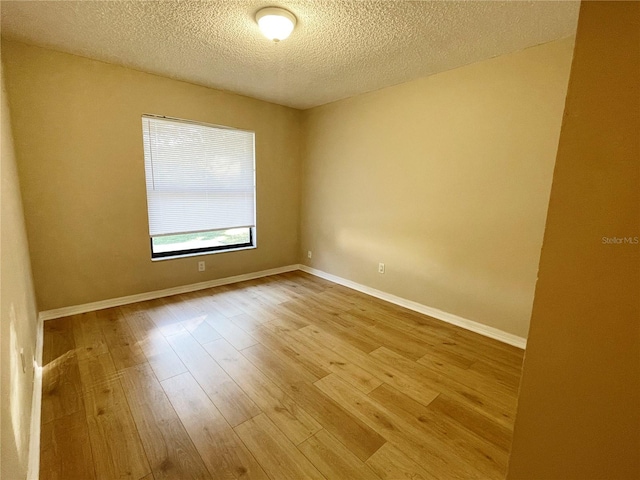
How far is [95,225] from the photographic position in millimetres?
2852

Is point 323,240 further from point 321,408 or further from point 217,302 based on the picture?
point 321,408

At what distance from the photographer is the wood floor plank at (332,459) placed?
131 cm

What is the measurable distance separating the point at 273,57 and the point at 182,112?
51.9 inches

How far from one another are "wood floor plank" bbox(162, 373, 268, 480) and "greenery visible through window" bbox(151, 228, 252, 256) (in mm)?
1916

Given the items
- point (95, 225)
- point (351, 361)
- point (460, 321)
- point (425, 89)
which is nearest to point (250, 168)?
point (95, 225)

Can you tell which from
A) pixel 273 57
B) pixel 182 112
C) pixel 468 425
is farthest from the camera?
pixel 182 112

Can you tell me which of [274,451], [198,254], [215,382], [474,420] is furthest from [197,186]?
[474,420]

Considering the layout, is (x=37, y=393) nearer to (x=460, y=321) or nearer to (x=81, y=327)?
(x=81, y=327)

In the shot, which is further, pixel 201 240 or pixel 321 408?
pixel 201 240

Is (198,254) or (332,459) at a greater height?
(198,254)

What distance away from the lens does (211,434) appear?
1.50m

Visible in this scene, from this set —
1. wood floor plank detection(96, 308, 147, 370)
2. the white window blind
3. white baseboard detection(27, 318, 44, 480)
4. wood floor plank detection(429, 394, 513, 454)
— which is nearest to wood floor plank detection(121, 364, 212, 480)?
wood floor plank detection(96, 308, 147, 370)

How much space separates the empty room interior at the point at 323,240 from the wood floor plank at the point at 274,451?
12mm

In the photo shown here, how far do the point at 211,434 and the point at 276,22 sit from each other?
250 centimetres
